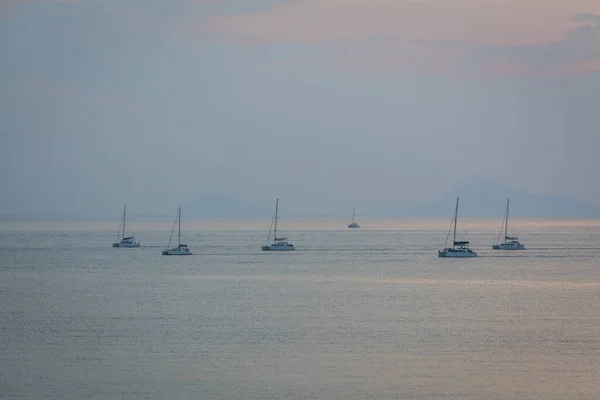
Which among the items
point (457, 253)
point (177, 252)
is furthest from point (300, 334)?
point (177, 252)

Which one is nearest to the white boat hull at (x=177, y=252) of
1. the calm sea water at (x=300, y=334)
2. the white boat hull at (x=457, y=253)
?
the calm sea water at (x=300, y=334)

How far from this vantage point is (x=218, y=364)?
44.2 metres

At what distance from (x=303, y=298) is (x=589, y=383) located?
35.6 metres

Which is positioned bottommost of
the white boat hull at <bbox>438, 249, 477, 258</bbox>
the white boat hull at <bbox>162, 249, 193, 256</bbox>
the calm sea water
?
the calm sea water

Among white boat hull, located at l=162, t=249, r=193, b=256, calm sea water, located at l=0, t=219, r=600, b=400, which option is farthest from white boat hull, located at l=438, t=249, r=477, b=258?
white boat hull, located at l=162, t=249, r=193, b=256

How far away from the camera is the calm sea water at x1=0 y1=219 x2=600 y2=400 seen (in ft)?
131

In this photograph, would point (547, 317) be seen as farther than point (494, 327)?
Yes

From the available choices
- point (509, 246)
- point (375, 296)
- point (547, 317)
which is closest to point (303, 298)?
point (375, 296)

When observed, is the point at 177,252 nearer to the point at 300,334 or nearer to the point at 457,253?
the point at 457,253

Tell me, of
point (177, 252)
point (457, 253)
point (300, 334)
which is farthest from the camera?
point (177, 252)

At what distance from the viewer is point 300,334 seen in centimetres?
5353

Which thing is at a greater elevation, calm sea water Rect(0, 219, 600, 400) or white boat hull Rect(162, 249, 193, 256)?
white boat hull Rect(162, 249, 193, 256)

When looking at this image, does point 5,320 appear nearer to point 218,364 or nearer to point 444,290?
point 218,364

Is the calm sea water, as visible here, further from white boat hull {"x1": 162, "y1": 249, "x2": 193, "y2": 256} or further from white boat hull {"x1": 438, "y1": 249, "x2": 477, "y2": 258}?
white boat hull {"x1": 162, "y1": 249, "x2": 193, "y2": 256}
